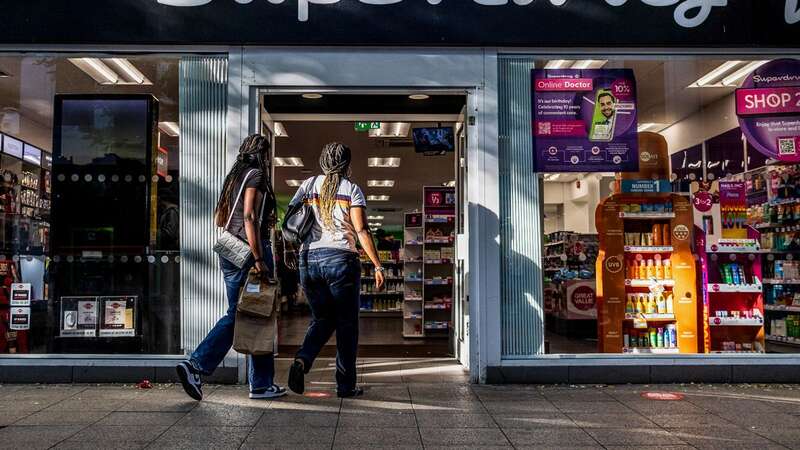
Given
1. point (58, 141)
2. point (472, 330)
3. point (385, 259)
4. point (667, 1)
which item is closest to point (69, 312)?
point (58, 141)

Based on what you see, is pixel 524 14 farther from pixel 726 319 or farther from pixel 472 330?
pixel 726 319

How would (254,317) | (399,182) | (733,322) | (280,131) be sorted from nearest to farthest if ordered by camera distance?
(254,317), (733,322), (280,131), (399,182)

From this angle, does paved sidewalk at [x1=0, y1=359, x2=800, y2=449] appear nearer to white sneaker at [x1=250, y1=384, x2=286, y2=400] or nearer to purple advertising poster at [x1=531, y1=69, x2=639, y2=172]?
white sneaker at [x1=250, y1=384, x2=286, y2=400]

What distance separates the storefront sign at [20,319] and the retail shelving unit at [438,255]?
6.17 meters

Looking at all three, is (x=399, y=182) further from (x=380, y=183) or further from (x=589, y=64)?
(x=589, y=64)

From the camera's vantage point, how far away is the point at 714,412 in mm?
4770

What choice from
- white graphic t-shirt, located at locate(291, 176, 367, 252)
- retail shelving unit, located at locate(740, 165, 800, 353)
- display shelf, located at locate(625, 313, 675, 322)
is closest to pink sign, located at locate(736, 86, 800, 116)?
retail shelving unit, located at locate(740, 165, 800, 353)

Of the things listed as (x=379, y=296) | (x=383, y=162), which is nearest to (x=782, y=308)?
(x=379, y=296)

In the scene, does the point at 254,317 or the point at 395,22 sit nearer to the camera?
the point at 254,317

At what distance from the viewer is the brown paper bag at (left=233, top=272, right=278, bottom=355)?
4.87 metres

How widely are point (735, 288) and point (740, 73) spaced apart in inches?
77.2

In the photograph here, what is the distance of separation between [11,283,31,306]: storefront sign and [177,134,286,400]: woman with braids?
200cm

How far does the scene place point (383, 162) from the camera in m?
16.6

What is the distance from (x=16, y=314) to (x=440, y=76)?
13.5 ft
